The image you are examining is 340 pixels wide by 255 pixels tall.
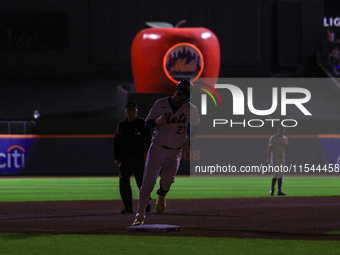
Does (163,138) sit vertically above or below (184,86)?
below

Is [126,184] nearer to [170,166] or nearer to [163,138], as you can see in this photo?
[170,166]

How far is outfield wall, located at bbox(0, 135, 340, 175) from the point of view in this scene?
101 ft

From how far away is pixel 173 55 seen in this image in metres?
37.6

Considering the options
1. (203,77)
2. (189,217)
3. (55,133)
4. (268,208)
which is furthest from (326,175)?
(189,217)

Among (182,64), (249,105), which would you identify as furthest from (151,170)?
(182,64)

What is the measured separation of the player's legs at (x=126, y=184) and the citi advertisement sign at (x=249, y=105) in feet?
62.8

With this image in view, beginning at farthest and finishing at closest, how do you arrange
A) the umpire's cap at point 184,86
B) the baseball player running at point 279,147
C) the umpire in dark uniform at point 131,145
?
the baseball player running at point 279,147
the umpire in dark uniform at point 131,145
the umpire's cap at point 184,86

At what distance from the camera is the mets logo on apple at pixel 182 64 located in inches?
1481

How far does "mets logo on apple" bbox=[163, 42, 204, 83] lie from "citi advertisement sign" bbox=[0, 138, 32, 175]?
31.4ft

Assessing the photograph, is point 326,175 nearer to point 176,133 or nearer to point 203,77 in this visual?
point 203,77

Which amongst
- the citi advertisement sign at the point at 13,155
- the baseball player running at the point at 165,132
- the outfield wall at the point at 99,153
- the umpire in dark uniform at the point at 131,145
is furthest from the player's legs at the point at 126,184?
the citi advertisement sign at the point at 13,155

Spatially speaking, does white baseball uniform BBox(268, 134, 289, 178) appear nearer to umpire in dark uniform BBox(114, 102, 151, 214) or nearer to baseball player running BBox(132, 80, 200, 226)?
umpire in dark uniform BBox(114, 102, 151, 214)

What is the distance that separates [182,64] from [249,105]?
3.88 metres

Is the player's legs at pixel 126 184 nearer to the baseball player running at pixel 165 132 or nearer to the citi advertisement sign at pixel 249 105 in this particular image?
the baseball player running at pixel 165 132
